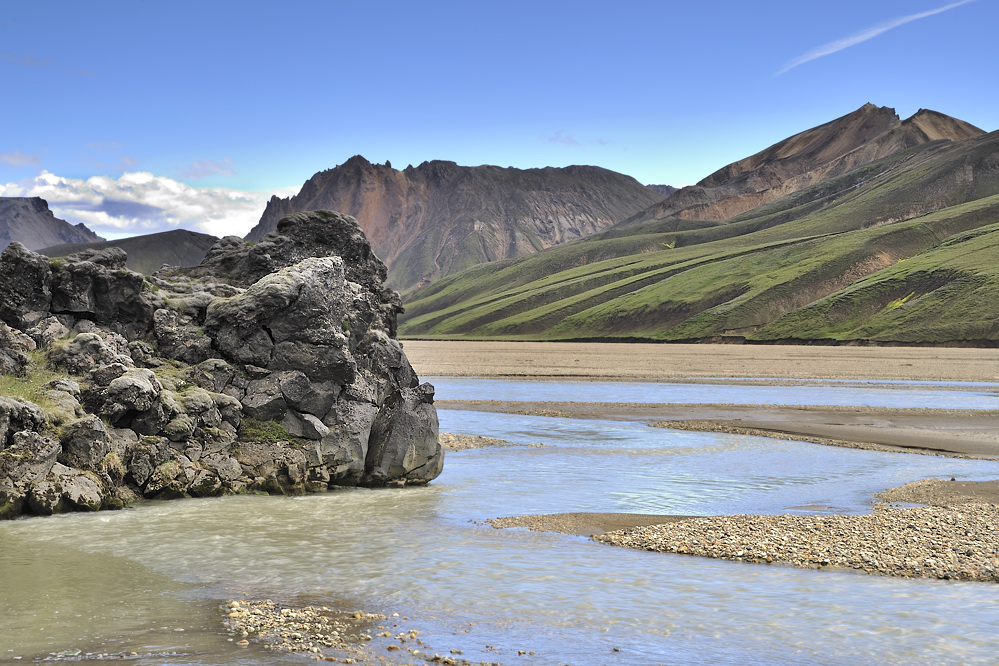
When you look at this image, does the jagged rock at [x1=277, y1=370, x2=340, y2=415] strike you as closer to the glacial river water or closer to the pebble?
the glacial river water

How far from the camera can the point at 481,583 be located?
1917 centimetres

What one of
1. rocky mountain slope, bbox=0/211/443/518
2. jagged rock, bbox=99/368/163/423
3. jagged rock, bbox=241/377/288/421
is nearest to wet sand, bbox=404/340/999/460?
rocky mountain slope, bbox=0/211/443/518

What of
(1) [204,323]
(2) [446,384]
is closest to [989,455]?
(1) [204,323]

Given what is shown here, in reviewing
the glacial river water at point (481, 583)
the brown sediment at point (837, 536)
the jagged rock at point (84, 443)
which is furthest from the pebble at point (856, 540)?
the jagged rock at point (84, 443)

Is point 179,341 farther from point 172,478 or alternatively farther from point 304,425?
point 172,478

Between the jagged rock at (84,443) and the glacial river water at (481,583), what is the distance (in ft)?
6.40

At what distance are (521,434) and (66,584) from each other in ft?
107

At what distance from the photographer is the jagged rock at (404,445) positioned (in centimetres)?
3306

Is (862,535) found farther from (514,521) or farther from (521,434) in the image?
(521,434)

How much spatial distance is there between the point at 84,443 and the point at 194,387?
200 inches

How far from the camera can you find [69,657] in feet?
44.8

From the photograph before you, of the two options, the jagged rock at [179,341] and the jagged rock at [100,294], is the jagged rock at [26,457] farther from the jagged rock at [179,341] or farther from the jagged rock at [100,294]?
the jagged rock at [100,294]

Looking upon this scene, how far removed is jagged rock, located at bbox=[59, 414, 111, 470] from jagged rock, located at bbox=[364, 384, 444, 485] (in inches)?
407

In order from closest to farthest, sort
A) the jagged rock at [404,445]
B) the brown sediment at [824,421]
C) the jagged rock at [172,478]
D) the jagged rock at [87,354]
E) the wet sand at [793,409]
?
the jagged rock at [172,478] < the jagged rock at [87,354] < the jagged rock at [404,445] < the brown sediment at [824,421] < the wet sand at [793,409]
